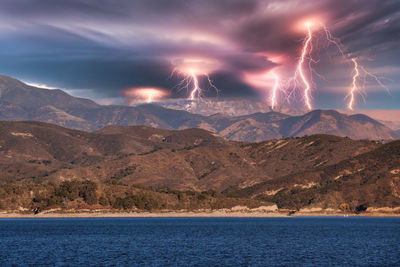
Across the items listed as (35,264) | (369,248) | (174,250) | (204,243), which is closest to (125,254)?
(174,250)

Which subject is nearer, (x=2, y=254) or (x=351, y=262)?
(x=351, y=262)

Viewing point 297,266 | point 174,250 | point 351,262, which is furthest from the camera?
point 174,250

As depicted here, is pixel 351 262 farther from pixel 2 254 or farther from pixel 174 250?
pixel 2 254

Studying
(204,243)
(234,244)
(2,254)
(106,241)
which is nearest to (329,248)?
(234,244)

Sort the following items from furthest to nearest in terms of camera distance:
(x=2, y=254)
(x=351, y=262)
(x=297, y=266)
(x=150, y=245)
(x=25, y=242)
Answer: (x=25, y=242) < (x=150, y=245) < (x=2, y=254) < (x=351, y=262) < (x=297, y=266)

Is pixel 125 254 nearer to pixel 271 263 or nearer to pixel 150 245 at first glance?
pixel 150 245

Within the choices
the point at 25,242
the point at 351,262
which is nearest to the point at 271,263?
the point at 351,262

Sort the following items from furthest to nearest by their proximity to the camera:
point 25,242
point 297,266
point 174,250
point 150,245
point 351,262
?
point 25,242
point 150,245
point 174,250
point 351,262
point 297,266

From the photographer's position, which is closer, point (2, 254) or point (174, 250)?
point (2, 254)

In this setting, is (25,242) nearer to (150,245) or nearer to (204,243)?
(150,245)

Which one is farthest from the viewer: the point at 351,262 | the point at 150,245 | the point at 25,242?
the point at 25,242
